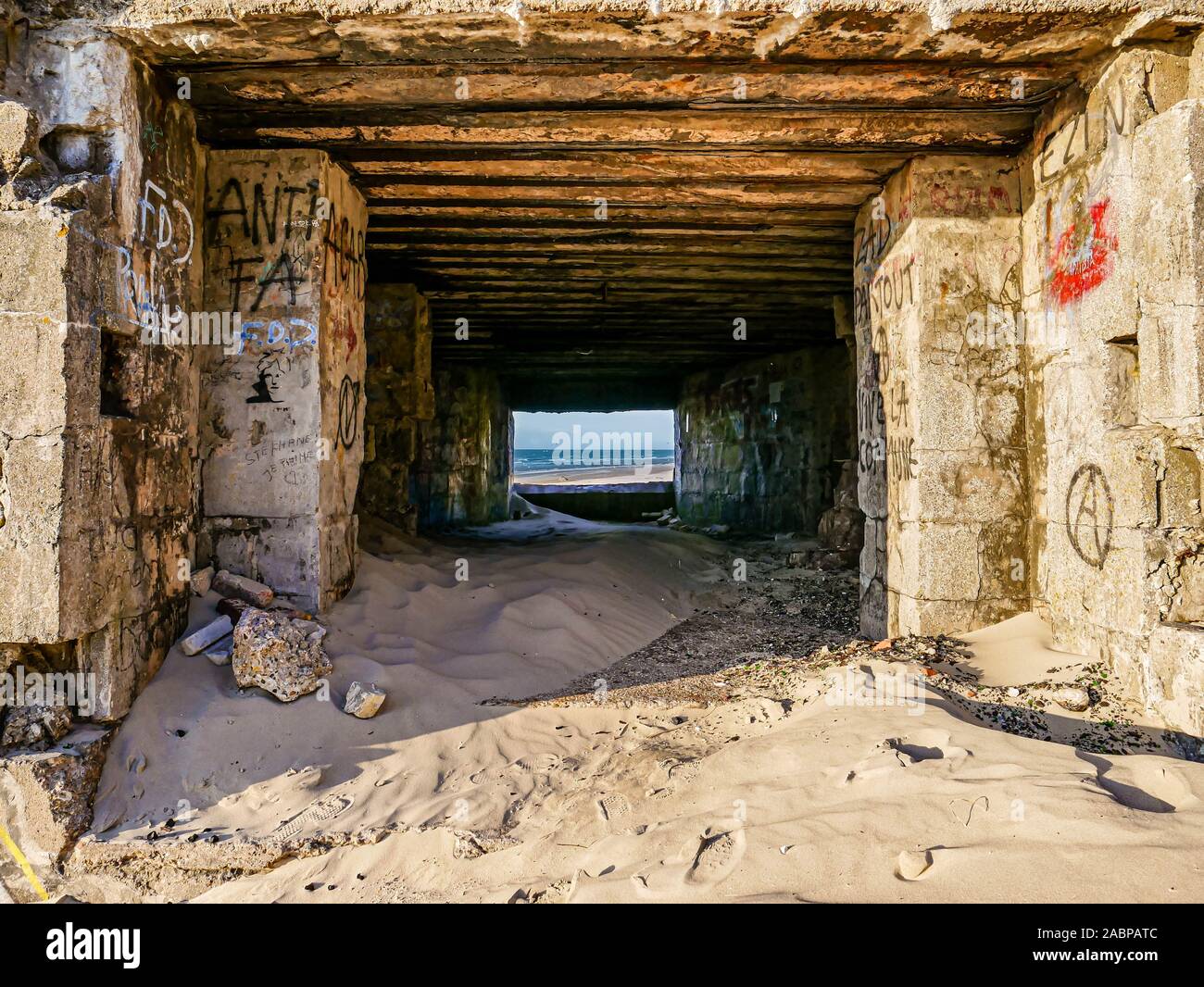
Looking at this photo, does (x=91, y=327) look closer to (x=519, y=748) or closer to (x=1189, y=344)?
(x=519, y=748)

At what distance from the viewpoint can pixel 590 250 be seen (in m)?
6.32

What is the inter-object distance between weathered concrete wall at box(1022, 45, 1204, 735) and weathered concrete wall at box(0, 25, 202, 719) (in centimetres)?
474

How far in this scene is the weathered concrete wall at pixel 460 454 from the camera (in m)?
10.9

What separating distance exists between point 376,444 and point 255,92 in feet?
14.2

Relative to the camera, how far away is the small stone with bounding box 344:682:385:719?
381 centimetres

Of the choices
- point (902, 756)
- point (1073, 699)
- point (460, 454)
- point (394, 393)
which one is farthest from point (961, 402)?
point (460, 454)

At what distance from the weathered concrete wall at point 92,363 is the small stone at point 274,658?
41cm

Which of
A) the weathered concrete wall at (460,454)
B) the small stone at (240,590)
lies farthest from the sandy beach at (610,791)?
the weathered concrete wall at (460,454)

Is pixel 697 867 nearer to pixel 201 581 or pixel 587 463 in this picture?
pixel 201 581

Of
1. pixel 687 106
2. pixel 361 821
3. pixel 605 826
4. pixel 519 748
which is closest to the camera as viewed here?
pixel 605 826

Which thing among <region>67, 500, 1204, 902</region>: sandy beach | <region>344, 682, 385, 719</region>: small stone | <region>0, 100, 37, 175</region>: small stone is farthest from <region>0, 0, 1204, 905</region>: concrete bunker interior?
<region>344, 682, 385, 719</region>: small stone

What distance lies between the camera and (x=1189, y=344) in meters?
3.22

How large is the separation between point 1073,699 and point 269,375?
15.3 ft
